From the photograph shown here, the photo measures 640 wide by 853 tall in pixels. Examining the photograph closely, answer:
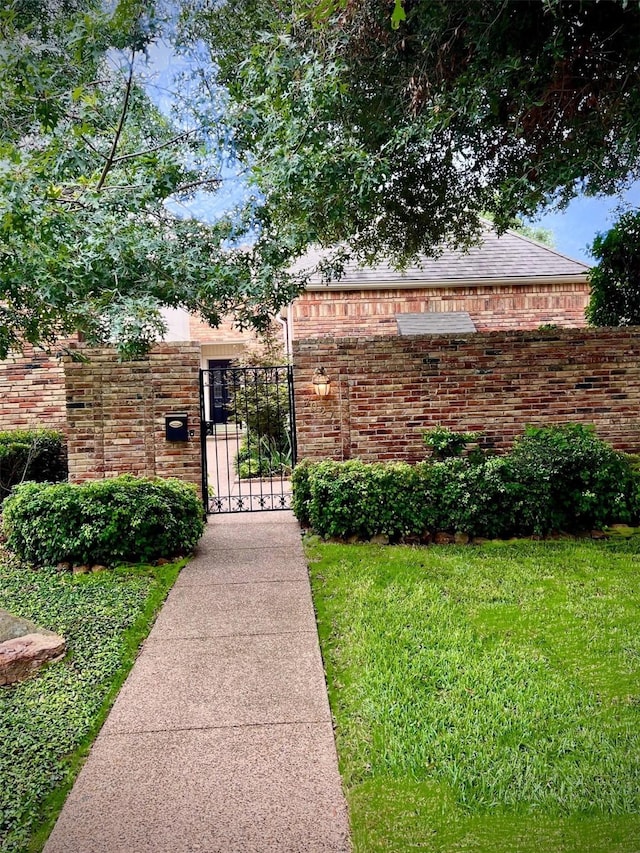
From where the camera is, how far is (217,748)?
2592 millimetres

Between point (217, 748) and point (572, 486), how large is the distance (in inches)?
190

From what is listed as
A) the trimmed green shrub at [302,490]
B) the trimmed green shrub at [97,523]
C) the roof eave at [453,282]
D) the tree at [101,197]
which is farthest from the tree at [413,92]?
the roof eave at [453,282]

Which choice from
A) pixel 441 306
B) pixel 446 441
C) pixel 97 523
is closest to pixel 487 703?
pixel 97 523

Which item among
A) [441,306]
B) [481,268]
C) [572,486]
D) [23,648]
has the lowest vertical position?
[23,648]

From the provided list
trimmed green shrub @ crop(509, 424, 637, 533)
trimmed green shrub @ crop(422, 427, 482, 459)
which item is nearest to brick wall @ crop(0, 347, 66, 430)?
trimmed green shrub @ crop(422, 427, 482, 459)

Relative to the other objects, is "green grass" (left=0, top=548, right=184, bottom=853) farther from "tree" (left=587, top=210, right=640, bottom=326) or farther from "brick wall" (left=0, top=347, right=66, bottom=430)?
A: "tree" (left=587, top=210, right=640, bottom=326)

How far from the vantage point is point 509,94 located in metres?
5.30

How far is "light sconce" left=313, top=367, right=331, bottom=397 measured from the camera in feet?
23.0

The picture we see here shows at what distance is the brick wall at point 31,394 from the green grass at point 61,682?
3889 mm

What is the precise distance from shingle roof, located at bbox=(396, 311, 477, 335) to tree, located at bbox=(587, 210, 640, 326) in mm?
3358

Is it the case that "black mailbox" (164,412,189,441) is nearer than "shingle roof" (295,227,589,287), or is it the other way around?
"black mailbox" (164,412,189,441)

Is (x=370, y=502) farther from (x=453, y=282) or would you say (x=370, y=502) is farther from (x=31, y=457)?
(x=453, y=282)

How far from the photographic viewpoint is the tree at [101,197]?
381cm

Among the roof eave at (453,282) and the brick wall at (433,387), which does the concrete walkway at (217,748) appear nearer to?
the brick wall at (433,387)
